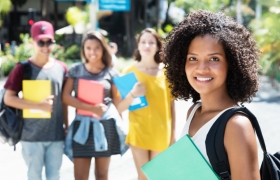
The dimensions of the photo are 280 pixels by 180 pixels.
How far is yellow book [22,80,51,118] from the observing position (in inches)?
164

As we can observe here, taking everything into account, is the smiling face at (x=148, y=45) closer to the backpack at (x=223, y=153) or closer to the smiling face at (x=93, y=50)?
the smiling face at (x=93, y=50)

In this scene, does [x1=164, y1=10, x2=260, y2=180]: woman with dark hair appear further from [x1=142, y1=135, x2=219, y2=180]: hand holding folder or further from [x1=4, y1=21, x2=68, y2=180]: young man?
[x1=4, y1=21, x2=68, y2=180]: young man

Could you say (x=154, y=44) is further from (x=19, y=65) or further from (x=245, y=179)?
(x=245, y=179)

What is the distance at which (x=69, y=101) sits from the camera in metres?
4.27

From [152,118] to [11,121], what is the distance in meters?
1.26

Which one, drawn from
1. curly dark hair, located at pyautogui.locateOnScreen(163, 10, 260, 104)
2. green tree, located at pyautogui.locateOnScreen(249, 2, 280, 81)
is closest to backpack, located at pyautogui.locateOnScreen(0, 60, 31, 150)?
curly dark hair, located at pyautogui.locateOnScreen(163, 10, 260, 104)

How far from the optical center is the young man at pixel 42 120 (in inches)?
164

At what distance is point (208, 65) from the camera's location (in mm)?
2002

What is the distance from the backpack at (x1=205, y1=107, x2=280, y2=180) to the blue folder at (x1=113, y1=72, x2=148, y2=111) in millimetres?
2464

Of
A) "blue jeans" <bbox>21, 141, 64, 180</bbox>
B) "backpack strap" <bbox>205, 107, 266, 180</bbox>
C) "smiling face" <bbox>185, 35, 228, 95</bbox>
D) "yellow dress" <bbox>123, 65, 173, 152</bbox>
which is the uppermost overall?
"smiling face" <bbox>185, 35, 228, 95</bbox>

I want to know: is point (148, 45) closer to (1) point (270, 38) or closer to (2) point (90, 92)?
(2) point (90, 92)

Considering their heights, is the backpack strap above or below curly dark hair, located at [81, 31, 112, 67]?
below

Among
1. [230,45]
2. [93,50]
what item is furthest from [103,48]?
[230,45]

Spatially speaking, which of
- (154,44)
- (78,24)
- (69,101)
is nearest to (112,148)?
(69,101)
